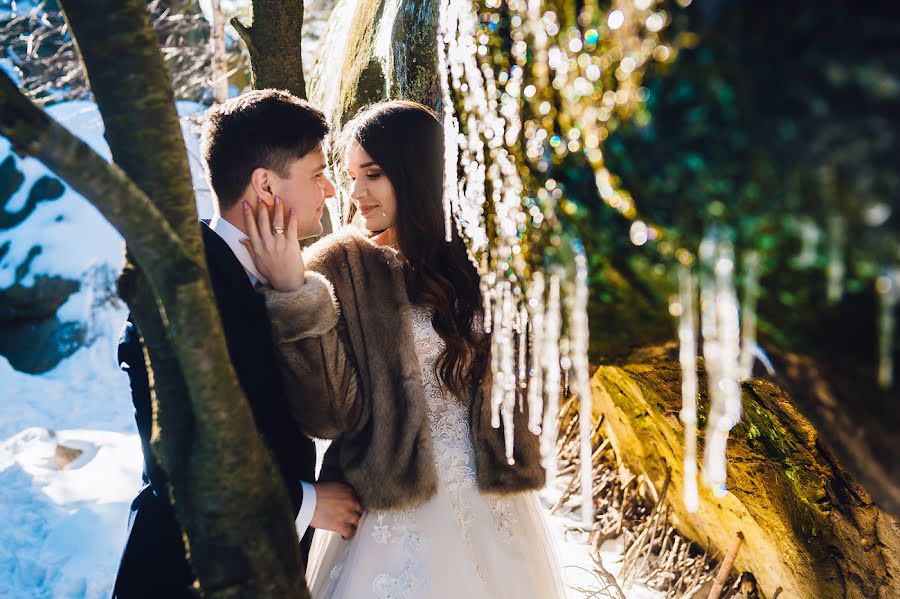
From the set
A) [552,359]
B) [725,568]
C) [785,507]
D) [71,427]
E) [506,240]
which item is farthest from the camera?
[71,427]

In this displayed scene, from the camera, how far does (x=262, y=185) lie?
7.36 feet

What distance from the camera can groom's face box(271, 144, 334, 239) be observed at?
228cm

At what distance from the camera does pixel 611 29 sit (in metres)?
1.10

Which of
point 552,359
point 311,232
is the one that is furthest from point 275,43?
point 552,359

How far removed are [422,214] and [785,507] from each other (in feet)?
6.39

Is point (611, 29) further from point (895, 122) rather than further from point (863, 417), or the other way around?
point (863, 417)

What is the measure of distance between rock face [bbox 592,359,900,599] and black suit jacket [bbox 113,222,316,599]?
127 centimetres

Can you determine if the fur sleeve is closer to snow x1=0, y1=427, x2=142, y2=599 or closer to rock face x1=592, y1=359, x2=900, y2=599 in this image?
rock face x1=592, y1=359, x2=900, y2=599

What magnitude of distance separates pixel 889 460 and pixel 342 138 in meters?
1.98

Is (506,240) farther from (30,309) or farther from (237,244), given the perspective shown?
(30,309)

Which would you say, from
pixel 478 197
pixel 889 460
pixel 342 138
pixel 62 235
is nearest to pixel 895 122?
pixel 889 460

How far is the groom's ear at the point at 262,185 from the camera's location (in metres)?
2.23

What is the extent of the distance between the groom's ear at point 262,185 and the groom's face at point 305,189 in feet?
0.06

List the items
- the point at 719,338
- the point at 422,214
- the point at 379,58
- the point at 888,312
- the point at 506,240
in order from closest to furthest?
the point at 888,312
the point at 719,338
the point at 506,240
the point at 422,214
the point at 379,58
